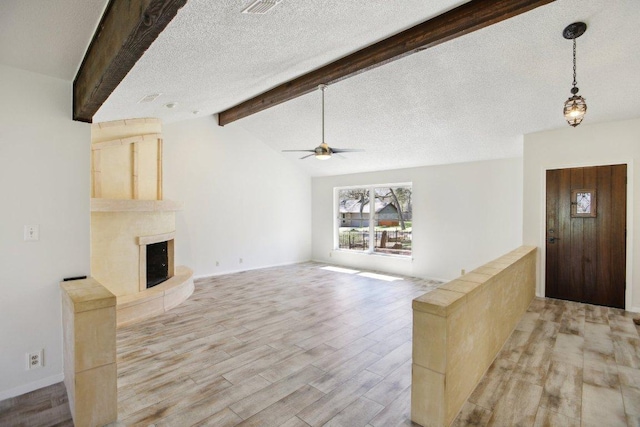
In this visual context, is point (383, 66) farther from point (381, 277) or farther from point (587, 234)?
point (381, 277)

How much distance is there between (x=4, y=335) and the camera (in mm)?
2295

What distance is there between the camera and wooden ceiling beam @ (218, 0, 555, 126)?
9.00 feet

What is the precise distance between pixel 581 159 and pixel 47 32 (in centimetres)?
603

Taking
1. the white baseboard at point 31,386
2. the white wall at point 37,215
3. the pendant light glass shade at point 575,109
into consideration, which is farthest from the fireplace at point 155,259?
the pendant light glass shade at point 575,109

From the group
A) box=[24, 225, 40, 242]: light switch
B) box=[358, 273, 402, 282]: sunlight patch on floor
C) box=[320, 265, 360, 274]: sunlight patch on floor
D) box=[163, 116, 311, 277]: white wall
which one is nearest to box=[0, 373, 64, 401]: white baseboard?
box=[24, 225, 40, 242]: light switch

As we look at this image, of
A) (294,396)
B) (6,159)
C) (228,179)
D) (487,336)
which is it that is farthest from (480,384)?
(228,179)

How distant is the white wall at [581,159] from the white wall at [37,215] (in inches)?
230

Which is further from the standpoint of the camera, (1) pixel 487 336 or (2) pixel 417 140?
(2) pixel 417 140

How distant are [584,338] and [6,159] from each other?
561 centimetres

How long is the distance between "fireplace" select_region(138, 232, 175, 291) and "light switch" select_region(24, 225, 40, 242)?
1.80 meters

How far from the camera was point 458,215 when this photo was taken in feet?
20.6

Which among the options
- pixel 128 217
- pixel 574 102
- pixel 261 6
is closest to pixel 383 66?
pixel 574 102

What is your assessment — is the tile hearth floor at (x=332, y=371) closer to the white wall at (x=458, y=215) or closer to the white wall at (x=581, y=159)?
the white wall at (x=581, y=159)

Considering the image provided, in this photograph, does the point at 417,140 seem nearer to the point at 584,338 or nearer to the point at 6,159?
the point at 584,338
